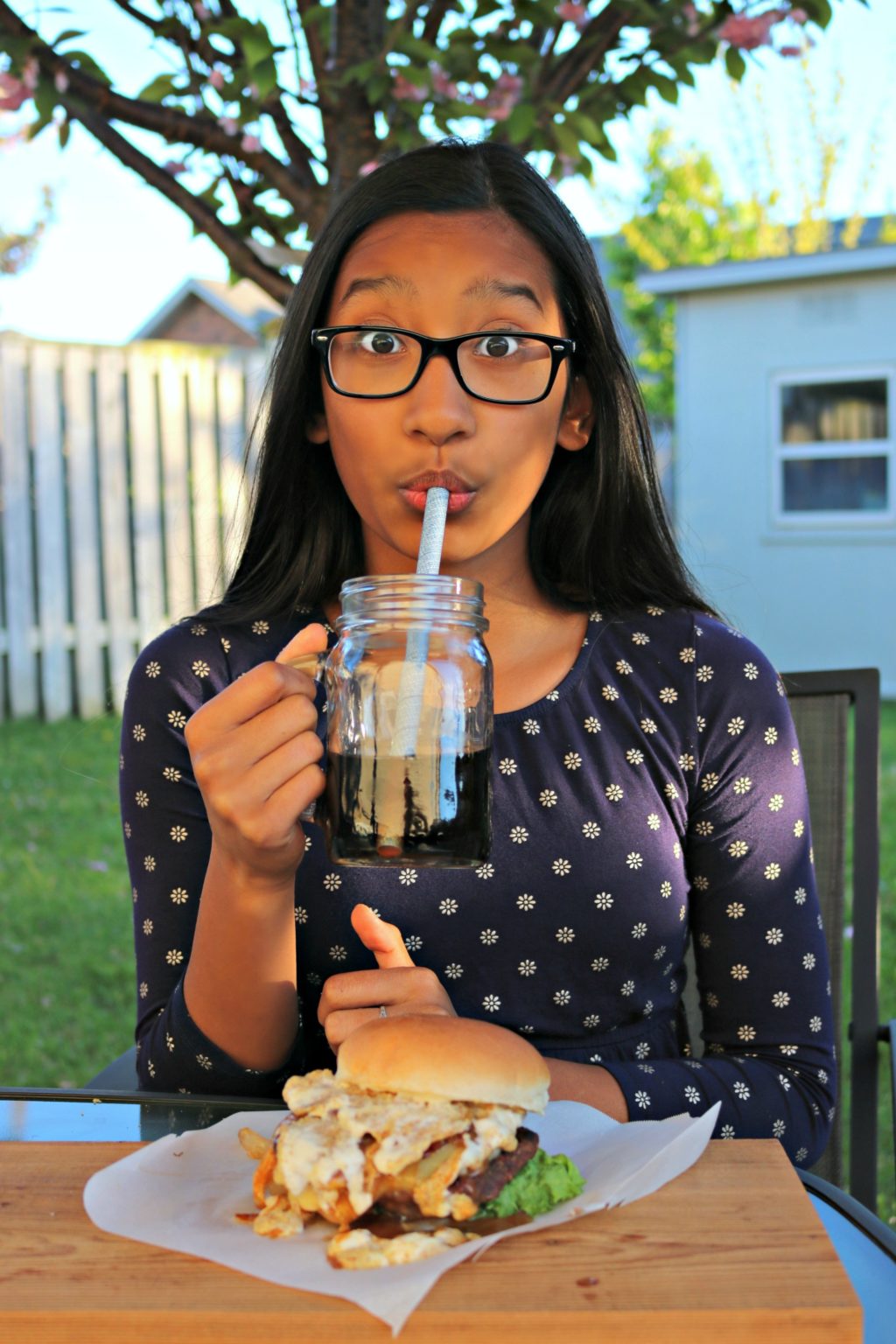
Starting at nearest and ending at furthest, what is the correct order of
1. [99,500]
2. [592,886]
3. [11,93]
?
[592,886], [11,93], [99,500]

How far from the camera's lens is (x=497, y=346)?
1780mm

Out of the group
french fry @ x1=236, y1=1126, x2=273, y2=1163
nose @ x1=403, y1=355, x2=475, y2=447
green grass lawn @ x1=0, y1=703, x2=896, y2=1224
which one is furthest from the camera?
green grass lawn @ x1=0, y1=703, x2=896, y2=1224

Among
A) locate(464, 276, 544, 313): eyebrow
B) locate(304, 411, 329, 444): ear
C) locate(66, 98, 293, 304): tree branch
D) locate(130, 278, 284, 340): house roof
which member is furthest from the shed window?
locate(130, 278, 284, 340): house roof

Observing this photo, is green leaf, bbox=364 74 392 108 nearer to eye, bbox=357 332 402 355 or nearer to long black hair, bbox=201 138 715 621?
long black hair, bbox=201 138 715 621

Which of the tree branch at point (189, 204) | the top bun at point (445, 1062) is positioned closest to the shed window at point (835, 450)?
the tree branch at point (189, 204)

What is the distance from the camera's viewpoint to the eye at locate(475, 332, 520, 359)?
1769mm

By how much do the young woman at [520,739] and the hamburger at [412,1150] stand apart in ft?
1.00

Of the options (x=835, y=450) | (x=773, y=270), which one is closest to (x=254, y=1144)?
(x=773, y=270)

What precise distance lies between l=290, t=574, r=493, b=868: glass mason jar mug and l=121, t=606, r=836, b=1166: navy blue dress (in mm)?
594

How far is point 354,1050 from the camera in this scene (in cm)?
123

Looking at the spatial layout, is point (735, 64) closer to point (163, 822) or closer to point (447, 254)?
point (447, 254)

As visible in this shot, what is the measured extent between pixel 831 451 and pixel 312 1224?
1287 cm

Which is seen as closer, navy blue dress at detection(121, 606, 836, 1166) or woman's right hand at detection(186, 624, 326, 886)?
woman's right hand at detection(186, 624, 326, 886)

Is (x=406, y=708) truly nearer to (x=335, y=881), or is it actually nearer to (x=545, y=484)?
(x=335, y=881)
